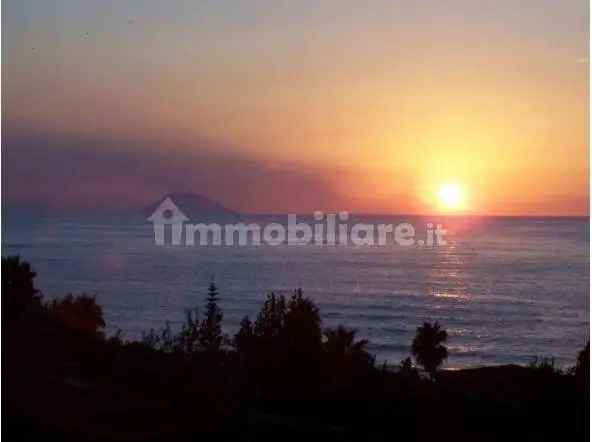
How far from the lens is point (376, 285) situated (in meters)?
83.1

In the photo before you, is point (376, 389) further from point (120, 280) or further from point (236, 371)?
point (120, 280)

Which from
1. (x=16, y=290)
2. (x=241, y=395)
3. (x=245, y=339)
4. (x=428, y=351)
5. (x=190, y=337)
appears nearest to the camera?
(x=241, y=395)

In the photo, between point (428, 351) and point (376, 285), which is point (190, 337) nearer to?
point (428, 351)

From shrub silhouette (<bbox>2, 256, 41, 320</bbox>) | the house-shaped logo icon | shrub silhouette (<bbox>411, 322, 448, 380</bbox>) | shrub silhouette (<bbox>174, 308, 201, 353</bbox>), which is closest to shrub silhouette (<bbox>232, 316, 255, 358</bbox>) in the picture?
shrub silhouette (<bbox>174, 308, 201, 353</bbox>)

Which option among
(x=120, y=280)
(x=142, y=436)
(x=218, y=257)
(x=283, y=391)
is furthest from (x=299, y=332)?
(x=218, y=257)

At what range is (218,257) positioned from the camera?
116 meters

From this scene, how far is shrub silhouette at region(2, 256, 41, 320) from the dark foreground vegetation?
0.9 inches

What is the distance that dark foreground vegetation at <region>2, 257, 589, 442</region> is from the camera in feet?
19.2

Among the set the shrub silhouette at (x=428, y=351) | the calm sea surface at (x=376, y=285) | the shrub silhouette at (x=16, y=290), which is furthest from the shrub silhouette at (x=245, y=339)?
the calm sea surface at (x=376, y=285)

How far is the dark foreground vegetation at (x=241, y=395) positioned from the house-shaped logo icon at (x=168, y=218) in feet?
491

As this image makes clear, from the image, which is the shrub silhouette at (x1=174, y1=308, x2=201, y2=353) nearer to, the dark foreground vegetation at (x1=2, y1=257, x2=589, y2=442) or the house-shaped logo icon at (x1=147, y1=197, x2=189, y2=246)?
the dark foreground vegetation at (x1=2, y1=257, x2=589, y2=442)

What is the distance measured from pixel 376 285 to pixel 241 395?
76.9m

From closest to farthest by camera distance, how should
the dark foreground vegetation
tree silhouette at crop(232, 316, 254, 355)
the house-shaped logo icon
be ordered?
the dark foreground vegetation
tree silhouette at crop(232, 316, 254, 355)
the house-shaped logo icon

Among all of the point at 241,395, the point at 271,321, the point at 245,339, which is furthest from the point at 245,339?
the point at 241,395
